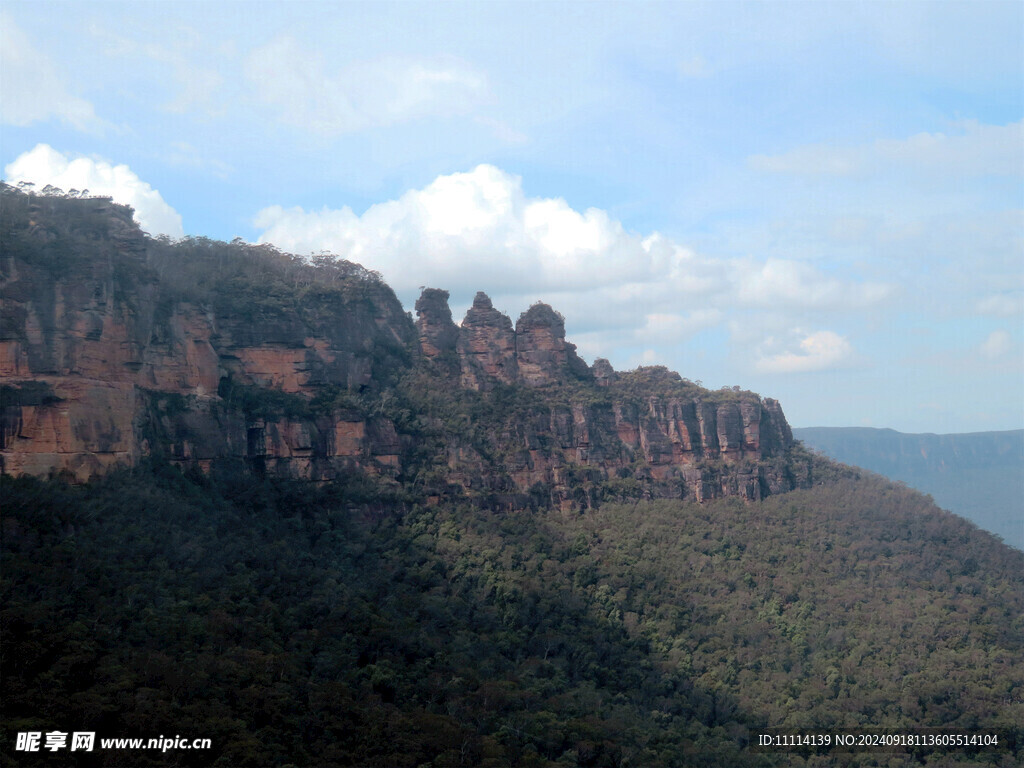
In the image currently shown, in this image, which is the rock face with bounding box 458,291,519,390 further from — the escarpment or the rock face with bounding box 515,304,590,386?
the rock face with bounding box 515,304,590,386

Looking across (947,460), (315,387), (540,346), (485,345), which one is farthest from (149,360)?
(947,460)

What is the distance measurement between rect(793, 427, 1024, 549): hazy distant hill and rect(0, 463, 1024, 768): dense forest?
7567 centimetres

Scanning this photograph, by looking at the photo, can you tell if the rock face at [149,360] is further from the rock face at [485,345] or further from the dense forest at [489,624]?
the rock face at [485,345]

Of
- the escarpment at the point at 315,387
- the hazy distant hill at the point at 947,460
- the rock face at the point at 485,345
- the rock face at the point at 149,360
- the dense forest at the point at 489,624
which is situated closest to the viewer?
the dense forest at the point at 489,624

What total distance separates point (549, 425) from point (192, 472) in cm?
2134

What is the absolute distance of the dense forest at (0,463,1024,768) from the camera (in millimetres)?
27891

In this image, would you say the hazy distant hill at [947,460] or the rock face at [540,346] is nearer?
the rock face at [540,346]

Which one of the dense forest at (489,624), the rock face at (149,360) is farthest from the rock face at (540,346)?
the dense forest at (489,624)

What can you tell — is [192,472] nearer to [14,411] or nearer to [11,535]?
[14,411]

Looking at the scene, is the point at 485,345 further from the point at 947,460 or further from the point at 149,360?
the point at 947,460

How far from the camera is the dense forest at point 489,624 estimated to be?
2789cm

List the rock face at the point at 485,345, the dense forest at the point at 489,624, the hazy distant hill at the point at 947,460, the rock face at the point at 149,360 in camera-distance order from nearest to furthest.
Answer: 1. the dense forest at the point at 489,624
2. the rock face at the point at 149,360
3. the rock face at the point at 485,345
4. the hazy distant hill at the point at 947,460

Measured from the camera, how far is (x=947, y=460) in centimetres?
14000

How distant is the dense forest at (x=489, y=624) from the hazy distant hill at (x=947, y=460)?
75.7 meters
